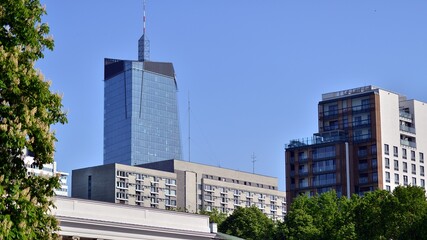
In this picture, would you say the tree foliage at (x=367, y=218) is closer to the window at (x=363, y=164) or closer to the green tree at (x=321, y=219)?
the green tree at (x=321, y=219)

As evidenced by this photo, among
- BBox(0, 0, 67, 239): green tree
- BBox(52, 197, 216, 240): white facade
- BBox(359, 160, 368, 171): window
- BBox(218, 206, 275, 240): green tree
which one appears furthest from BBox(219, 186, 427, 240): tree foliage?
BBox(0, 0, 67, 239): green tree

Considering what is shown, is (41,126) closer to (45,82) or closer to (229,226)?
(45,82)

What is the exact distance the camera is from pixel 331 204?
143750 mm

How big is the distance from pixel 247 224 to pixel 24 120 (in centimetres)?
11617

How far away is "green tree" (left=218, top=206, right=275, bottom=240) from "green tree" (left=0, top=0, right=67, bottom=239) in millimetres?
109003

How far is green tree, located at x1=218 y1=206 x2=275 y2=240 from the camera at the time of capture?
6127 inches

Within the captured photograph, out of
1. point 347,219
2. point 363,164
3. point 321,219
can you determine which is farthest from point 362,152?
point 347,219

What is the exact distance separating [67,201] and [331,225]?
53340mm

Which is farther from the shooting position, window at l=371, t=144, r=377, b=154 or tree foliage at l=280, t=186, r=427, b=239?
window at l=371, t=144, r=377, b=154

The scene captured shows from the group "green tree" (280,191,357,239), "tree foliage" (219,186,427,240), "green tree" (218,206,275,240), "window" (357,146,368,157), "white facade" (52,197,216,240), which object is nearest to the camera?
"white facade" (52,197,216,240)

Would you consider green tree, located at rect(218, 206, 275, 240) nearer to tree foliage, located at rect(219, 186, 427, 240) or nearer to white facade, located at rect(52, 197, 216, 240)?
tree foliage, located at rect(219, 186, 427, 240)

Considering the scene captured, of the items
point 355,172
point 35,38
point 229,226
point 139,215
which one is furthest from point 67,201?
point 355,172

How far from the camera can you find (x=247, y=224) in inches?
6235

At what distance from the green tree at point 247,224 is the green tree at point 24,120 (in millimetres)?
109003
